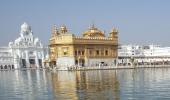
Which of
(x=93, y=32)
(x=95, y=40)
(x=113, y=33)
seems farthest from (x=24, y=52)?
(x=95, y=40)

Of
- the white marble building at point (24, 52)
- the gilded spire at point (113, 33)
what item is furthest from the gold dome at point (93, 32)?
the white marble building at point (24, 52)

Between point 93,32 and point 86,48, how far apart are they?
5.77 metres

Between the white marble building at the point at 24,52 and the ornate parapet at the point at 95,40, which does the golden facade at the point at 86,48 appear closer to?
the ornate parapet at the point at 95,40

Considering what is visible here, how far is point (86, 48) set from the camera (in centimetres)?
7162

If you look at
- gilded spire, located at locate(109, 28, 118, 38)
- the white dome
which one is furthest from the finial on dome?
the white dome

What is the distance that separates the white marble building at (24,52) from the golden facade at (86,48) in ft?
160

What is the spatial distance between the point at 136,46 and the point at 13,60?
40.5 m

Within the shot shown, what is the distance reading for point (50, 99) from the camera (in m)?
20.1

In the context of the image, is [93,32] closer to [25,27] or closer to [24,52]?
[24,52]

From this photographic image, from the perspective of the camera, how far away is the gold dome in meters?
76.0

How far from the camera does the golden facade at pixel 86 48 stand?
6994cm

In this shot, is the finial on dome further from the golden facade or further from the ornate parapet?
the ornate parapet

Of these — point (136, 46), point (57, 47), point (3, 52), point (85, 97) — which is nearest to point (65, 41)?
point (57, 47)

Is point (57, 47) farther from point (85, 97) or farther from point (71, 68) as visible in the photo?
point (85, 97)
